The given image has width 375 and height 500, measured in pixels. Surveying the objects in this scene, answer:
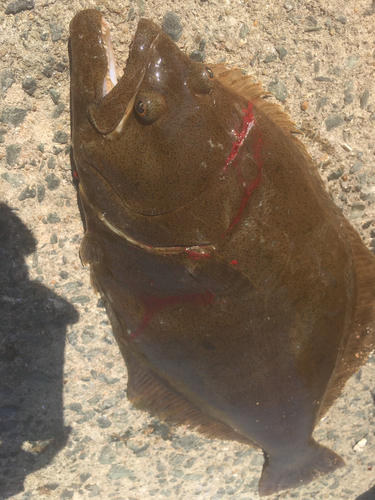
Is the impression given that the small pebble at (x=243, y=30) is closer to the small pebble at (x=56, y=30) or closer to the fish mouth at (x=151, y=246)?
the small pebble at (x=56, y=30)

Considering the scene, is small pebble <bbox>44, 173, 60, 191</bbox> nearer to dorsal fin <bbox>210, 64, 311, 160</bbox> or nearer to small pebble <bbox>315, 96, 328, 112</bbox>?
dorsal fin <bbox>210, 64, 311, 160</bbox>

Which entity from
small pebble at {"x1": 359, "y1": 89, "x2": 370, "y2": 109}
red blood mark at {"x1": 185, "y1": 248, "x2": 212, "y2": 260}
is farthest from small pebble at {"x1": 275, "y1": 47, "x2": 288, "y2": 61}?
red blood mark at {"x1": 185, "y1": 248, "x2": 212, "y2": 260}

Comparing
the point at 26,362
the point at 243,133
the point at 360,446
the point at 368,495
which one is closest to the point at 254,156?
the point at 243,133

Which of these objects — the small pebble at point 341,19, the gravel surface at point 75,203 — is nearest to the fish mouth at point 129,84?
the gravel surface at point 75,203

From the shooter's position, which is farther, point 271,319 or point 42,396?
point 42,396

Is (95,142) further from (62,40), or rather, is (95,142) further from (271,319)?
(271,319)

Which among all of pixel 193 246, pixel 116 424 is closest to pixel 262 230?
pixel 193 246

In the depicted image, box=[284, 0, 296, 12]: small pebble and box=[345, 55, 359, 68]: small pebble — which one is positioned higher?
box=[284, 0, 296, 12]: small pebble
